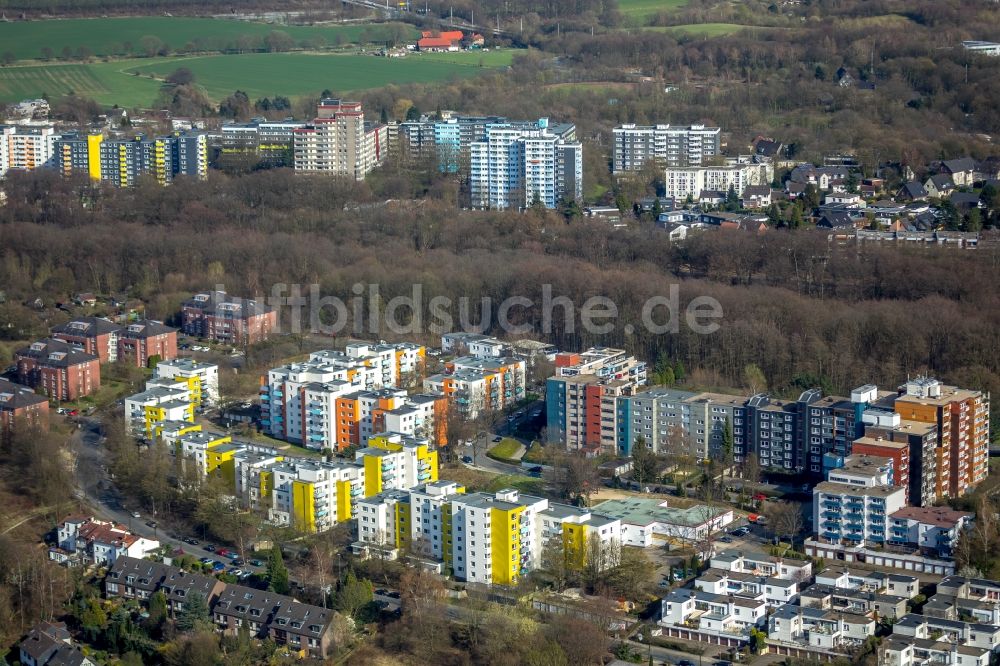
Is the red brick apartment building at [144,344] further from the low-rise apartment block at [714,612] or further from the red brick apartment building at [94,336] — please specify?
the low-rise apartment block at [714,612]

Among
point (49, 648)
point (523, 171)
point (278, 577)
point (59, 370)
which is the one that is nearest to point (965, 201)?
point (523, 171)

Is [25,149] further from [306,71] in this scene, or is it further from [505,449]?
[505,449]

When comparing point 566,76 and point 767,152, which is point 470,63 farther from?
point 767,152

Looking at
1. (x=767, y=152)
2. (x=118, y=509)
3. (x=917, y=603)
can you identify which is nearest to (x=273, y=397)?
(x=118, y=509)

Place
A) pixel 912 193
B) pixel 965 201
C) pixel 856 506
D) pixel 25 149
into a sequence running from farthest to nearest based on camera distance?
1. pixel 25 149
2. pixel 912 193
3. pixel 965 201
4. pixel 856 506

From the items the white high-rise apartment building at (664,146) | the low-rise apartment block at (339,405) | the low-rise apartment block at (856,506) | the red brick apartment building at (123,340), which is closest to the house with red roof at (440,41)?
the white high-rise apartment building at (664,146)

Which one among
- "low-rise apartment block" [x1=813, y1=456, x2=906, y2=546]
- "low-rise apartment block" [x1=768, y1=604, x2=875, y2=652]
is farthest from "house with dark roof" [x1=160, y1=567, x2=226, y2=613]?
"low-rise apartment block" [x1=813, y1=456, x2=906, y2=546]
